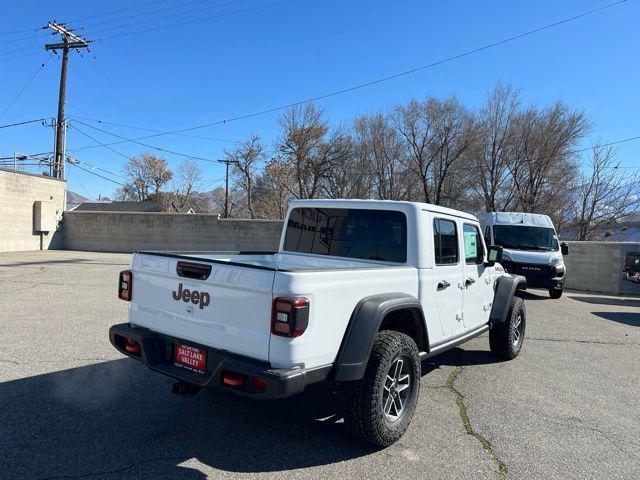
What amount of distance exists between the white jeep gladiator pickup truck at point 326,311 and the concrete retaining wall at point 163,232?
56.1 ft

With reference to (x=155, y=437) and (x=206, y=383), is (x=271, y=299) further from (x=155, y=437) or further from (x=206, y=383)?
(x=155, y=437)

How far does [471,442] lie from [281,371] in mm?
1819

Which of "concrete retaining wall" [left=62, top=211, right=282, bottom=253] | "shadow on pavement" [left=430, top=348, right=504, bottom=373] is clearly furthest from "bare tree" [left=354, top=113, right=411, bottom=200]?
"shadow on pavement" [left=430, top=348, right=504, bottom=373]

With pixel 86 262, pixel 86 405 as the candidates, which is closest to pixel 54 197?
pixel 86 262

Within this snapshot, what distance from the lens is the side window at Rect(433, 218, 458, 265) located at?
4520mm

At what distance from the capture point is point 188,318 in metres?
3.49

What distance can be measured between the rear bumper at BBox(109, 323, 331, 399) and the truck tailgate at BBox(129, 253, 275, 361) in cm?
7

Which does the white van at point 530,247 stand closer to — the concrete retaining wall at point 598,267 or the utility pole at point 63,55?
the concrete retaining wall at point 598,267

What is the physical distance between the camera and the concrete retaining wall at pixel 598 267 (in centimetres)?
1647

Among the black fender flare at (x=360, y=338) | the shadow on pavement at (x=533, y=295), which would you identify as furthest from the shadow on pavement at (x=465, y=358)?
the shadow on pavement at (x=533, y=295)

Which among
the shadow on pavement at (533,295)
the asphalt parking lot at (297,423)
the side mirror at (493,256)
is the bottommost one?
the asphalt parking lot at (297,423)

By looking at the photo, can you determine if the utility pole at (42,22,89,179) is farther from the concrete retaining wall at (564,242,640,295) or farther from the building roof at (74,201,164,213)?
the building roof at (74,201,164,213)

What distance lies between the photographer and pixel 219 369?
3.09 meters

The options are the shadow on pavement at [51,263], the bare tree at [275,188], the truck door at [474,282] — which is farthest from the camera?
the bare tree at [275,188]
